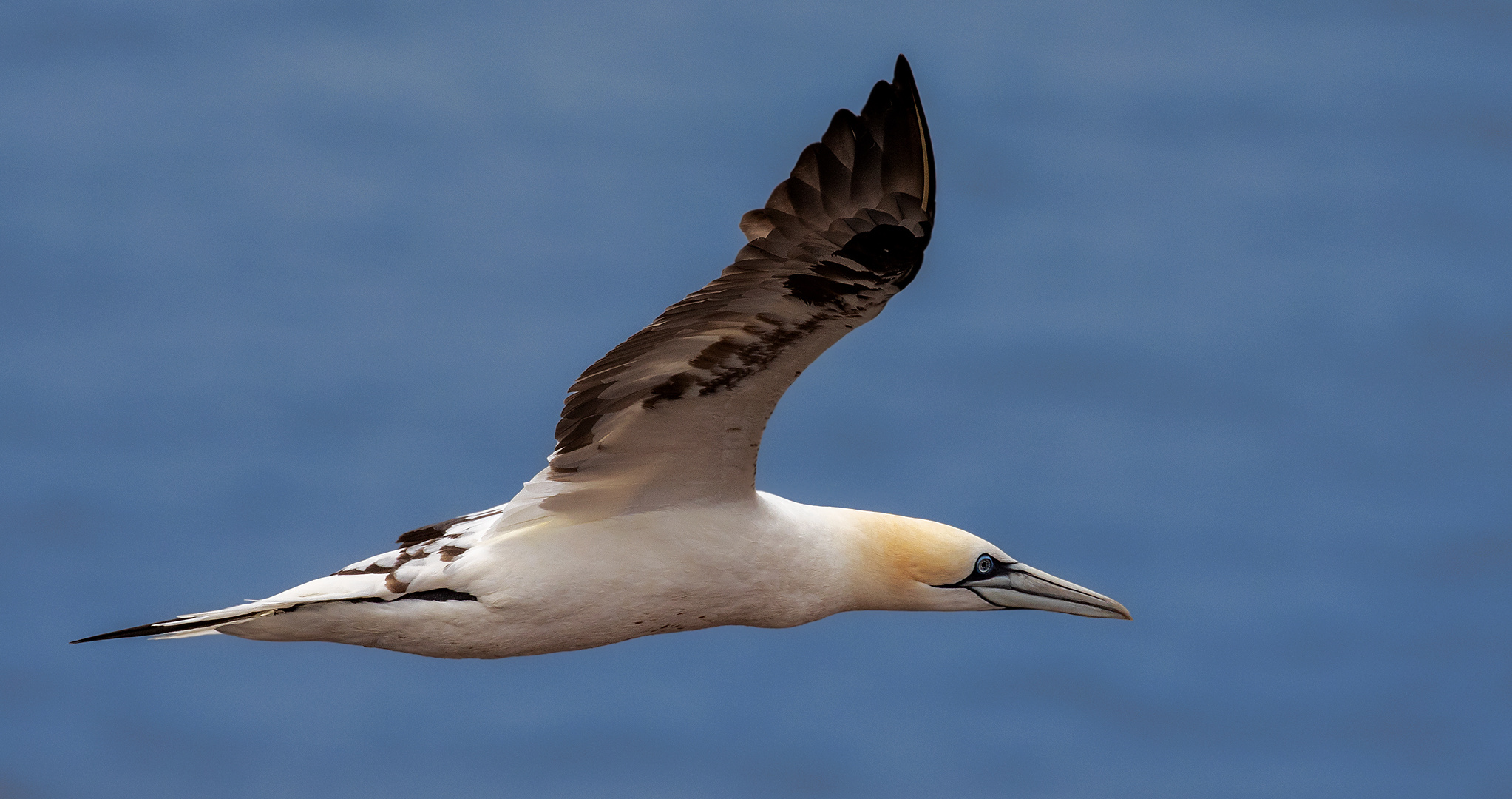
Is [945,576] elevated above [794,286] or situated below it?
below

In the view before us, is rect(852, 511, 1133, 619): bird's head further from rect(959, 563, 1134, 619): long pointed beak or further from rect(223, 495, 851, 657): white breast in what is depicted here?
rect(223, 495, 851, 657): white breast

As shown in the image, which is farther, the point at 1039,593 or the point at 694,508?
the point at 1039,593

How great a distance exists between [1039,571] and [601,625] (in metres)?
2.45

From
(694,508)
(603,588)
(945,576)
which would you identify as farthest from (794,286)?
(945,576)

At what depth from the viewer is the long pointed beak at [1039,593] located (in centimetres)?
859

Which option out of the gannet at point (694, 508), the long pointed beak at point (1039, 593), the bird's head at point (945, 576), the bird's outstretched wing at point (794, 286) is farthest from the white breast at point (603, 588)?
the long pointed beak at point (1039, 593)

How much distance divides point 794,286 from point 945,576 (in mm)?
2427

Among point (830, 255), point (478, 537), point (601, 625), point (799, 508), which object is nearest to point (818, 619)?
point (799, 508)

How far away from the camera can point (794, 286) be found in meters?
6.52

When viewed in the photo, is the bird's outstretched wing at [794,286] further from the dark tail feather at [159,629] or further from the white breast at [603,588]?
the dark tail feather at [159,629]

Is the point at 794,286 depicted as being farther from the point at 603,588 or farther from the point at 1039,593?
the point at 1039,593

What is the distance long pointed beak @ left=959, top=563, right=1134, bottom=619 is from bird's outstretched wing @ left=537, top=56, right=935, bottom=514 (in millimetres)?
1929

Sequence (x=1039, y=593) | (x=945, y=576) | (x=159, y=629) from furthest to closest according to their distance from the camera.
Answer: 1. (x=1039, y=593)
2. (x=945, y=576)
3. (x=159, y=629)

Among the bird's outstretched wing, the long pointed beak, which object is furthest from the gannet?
the long pointed beak
